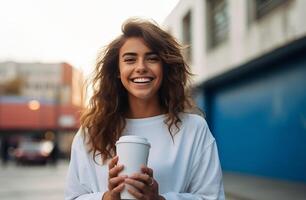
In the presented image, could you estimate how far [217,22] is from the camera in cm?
1955

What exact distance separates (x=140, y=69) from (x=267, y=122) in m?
13.8

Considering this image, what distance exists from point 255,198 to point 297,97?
179 inches

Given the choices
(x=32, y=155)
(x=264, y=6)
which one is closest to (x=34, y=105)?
(x=32, y=155)

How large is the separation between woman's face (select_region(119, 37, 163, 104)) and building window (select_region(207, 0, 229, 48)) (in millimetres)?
16178

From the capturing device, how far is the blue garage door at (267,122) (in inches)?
527

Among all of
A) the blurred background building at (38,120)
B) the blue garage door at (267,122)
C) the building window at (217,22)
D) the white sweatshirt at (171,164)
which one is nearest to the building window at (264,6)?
the blue garage door at (267,122)

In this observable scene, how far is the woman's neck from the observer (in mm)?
2156

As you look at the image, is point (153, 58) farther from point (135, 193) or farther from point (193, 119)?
point (135, 193)

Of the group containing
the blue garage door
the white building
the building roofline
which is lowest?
the blue garage door

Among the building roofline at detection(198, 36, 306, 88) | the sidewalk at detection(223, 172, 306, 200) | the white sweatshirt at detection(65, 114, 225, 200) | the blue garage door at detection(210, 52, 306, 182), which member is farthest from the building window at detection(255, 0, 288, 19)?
the white sweatshirt at detection(65, 114, 225, 200)

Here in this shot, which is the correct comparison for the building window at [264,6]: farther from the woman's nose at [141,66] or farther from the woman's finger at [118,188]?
the woman's finger at [118,188]

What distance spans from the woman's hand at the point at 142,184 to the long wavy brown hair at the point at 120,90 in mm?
372

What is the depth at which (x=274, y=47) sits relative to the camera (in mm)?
13133

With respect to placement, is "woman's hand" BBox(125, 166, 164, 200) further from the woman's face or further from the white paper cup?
the woman's face
